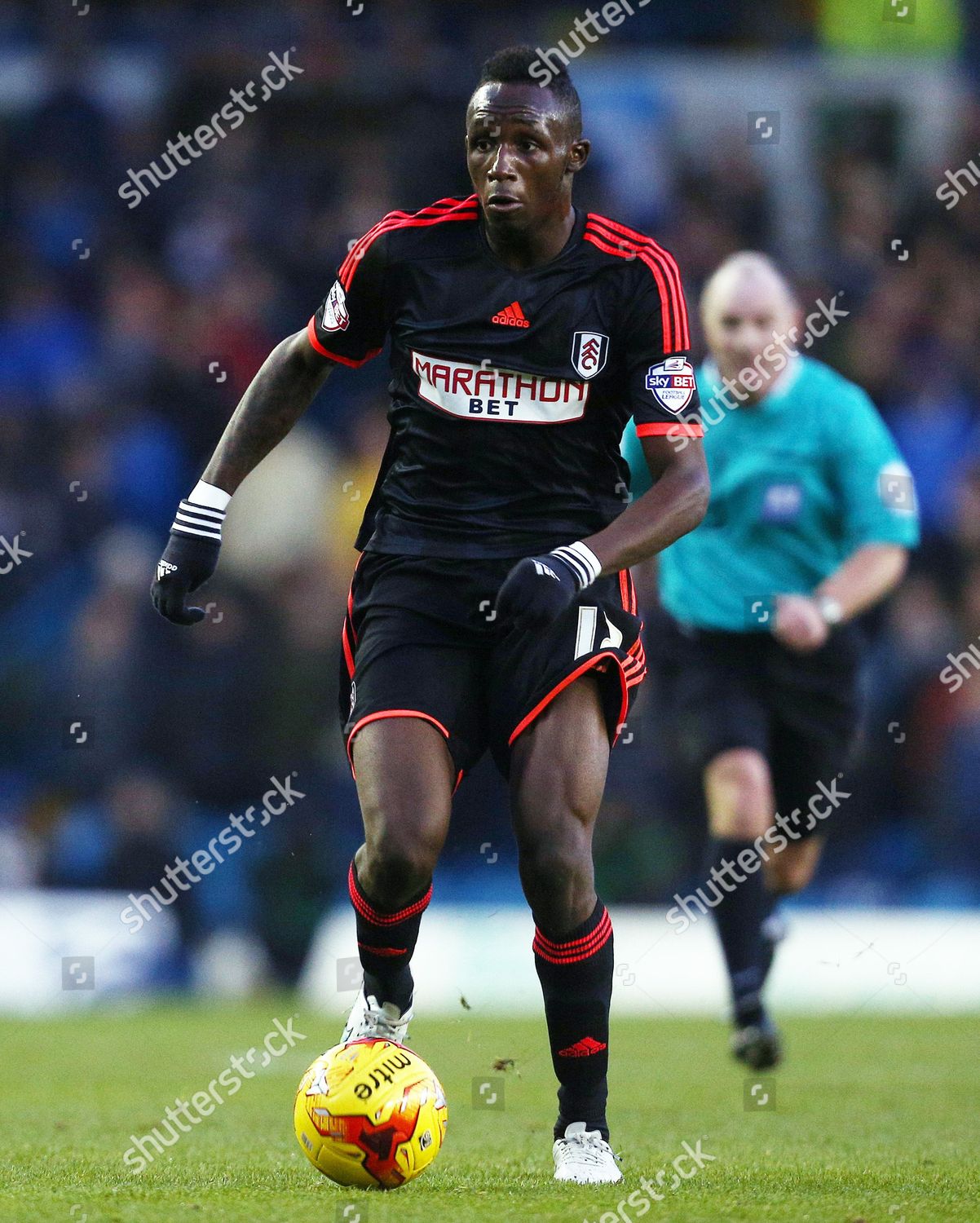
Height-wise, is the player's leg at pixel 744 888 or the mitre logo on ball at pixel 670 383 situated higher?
the mitre logo on ball at pixel 670 383

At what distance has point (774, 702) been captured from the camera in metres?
7.02

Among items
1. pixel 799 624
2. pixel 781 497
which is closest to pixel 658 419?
pixel 799 624

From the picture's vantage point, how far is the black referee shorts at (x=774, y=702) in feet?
22.6

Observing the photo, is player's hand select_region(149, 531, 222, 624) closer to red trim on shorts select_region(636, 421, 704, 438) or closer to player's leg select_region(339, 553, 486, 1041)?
player's leg select_region(339, 553, 486, 1041)

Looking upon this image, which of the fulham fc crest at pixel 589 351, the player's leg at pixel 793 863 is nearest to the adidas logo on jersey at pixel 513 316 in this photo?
the fulham fc crest at pixel 589 351

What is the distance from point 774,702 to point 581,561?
2943 mm

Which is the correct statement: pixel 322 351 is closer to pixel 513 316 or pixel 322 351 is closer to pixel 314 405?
pixel 513 316

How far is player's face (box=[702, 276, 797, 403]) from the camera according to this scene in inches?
280

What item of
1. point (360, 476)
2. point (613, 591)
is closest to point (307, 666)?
point (360, 476)

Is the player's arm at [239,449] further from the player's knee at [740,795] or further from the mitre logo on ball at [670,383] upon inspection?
the player's knee at [740,795]

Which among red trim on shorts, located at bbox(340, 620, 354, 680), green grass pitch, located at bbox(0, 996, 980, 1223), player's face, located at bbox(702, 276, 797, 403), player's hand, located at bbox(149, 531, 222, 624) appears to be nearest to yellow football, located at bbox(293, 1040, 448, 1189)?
green grass pitch, located at bbox(0, 996, 980, 1223)

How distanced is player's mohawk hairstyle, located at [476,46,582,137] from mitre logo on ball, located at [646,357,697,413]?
577 millimetres

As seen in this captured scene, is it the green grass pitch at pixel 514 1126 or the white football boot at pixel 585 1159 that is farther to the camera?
the white football boot at pixel 585 1159

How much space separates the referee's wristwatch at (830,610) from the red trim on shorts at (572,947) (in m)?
2.50
